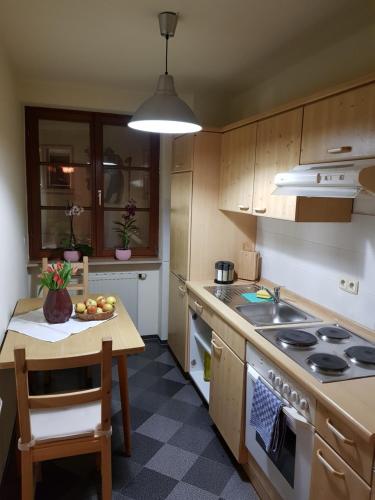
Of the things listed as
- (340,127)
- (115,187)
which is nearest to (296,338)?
(340,127)

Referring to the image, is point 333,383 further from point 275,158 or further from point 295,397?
point 275,158

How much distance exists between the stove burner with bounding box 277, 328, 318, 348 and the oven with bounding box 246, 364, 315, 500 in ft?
0.71

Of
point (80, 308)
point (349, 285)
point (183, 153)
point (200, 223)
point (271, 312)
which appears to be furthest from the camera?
point (183, 153)

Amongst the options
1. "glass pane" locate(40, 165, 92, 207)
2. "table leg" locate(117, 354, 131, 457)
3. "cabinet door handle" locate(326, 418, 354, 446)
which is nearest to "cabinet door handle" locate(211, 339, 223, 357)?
"table leg" locate(117, 354, 131, 457)

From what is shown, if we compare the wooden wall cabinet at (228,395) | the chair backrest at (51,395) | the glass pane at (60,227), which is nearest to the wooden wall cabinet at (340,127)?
the wooden wall cabinet at (228,395)

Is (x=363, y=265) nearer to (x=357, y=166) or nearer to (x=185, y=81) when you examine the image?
(x=357, y=166)

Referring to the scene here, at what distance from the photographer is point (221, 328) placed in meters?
2.32

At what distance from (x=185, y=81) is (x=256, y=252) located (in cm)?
151

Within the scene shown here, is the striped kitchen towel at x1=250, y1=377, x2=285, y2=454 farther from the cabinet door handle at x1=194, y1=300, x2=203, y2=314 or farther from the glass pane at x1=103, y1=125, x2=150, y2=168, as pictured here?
the glass pane at x1=103, y1=125, x2=150, y2=168

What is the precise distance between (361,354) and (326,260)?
0.74 metres

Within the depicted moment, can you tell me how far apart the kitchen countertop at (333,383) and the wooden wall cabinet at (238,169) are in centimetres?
79

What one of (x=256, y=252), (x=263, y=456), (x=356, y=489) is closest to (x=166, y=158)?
(x=256, y=252)

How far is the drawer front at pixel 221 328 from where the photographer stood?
6.68 ft

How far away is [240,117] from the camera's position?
3295mm
